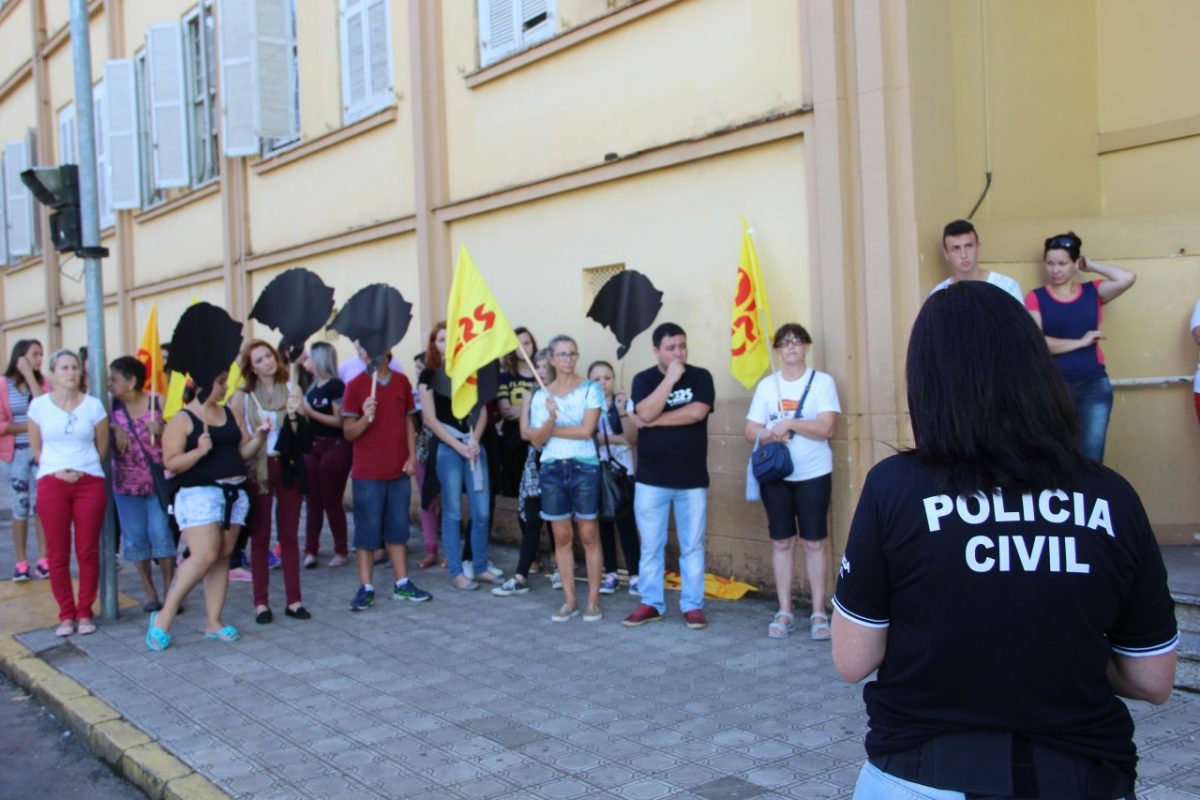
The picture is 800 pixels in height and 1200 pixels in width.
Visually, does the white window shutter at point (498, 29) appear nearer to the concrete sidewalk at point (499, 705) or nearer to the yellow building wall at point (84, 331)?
the concrete sidewalk at point (499, 705)

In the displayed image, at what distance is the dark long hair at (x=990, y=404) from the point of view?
6.64 feet

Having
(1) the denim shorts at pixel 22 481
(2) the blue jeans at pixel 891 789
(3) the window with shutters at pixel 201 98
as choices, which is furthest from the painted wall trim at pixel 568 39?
(2) the blue jeans at pixel 891 789

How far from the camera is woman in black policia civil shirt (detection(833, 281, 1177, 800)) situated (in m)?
1.99

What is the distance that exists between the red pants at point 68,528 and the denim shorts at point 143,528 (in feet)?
1.45

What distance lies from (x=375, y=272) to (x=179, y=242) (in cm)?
523

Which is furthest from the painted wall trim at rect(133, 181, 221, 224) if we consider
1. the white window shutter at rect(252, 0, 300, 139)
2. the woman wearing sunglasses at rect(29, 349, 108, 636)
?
the woman wearing sunglasses at rect(29, 349, 108, 636)

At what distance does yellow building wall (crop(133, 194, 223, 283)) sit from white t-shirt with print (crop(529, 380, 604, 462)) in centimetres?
873

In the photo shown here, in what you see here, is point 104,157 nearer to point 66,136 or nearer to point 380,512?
point 66,136

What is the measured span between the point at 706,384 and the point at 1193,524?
3.20 meters

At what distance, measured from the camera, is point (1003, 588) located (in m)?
2.00

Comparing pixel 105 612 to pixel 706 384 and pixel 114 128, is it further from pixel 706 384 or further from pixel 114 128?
pixel 114 128

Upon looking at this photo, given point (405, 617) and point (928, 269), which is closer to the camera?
point (928, 269)

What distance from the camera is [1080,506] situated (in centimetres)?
201

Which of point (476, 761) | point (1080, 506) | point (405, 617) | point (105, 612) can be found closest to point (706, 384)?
point (405, 617)
